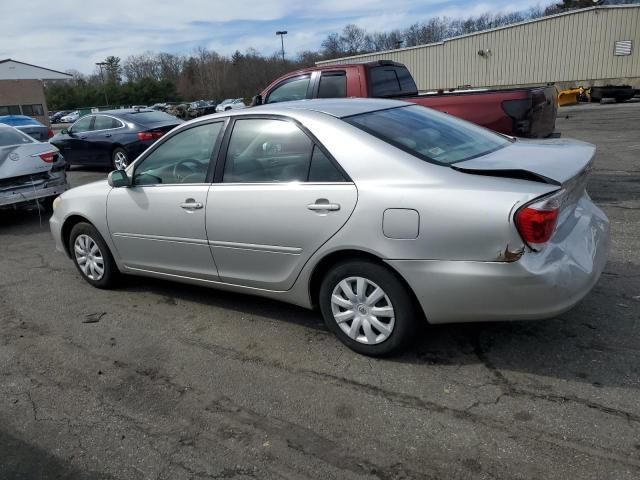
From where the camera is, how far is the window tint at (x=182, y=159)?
13.6 ft

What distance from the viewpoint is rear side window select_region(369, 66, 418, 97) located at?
8148 mm

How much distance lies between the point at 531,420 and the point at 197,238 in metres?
2.59

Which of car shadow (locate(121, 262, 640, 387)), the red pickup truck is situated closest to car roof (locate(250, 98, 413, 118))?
car shadow (locate(121, 262, 640, 387))

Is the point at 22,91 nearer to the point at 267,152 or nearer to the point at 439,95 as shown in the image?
the point at 439,95

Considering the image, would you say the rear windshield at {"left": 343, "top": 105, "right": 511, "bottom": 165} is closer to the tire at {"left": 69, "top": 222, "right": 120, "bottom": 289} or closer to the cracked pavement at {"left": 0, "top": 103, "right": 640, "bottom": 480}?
the cracked pavement at {"left": 0, "top": 103, "right": 640, "bottom": 480}

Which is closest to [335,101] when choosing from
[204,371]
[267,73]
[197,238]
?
[197,238]

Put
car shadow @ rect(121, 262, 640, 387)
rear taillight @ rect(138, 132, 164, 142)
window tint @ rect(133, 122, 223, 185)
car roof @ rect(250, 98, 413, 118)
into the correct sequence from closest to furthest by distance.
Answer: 1. car shadow @ rect(121, 262, 640, 387)
2. car roof @ rect(250, 98, 413, 118)
3. window tint @ rect(133, 122, 223, 185)
4. rear taillight @ rect(138, 132, 164, 142)

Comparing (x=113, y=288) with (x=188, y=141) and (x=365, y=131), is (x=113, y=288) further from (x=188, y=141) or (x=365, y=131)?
(x=365, y=131)

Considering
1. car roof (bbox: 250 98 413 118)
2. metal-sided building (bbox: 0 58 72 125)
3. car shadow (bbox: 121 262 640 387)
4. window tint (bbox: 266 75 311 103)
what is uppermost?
metal-sided building (bbox: 0 58 72 125)

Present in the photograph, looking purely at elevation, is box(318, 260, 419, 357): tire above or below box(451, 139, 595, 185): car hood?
below

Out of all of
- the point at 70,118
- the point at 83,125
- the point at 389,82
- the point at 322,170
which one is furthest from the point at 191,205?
the point at 70,118

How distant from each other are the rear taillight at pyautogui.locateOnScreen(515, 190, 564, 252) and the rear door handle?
1071mm

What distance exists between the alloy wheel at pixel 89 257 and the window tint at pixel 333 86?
426 cm

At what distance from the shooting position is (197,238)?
13.4ft
